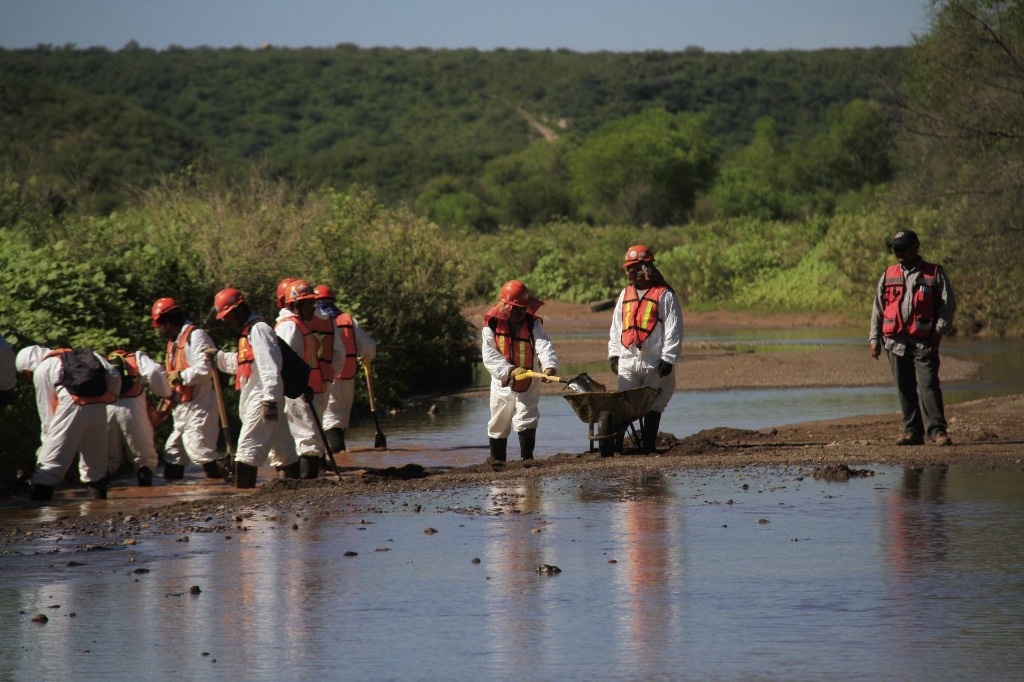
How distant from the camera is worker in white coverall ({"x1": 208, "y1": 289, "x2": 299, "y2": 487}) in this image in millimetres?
12727

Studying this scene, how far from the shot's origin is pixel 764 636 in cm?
722

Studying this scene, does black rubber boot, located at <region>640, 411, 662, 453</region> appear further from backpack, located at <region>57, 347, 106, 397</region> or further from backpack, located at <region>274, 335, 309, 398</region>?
backpack, located at <region>57, 347, 106, 397</region>

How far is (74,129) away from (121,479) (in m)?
74.4

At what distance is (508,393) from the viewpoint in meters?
14.1

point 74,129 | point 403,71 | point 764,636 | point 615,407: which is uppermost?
point 403,71

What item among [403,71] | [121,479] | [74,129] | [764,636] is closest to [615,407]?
[121,479]

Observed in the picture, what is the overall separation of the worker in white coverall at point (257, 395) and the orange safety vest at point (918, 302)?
5.52 m

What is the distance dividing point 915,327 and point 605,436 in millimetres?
2941

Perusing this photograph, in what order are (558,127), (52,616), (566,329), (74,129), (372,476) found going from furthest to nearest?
(558,127)
(74,129)
(566,329)
(372,476)
(52,616)

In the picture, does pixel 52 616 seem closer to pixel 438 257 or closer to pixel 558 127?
pixel 438 257

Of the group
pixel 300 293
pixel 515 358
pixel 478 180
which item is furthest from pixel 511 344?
pixel 478 180

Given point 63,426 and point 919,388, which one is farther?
point 919,388

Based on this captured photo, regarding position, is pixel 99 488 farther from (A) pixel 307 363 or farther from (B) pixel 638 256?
(B) pixel 638 256

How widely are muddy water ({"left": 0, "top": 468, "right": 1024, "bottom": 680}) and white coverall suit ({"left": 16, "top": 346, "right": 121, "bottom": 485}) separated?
2.23 metres
